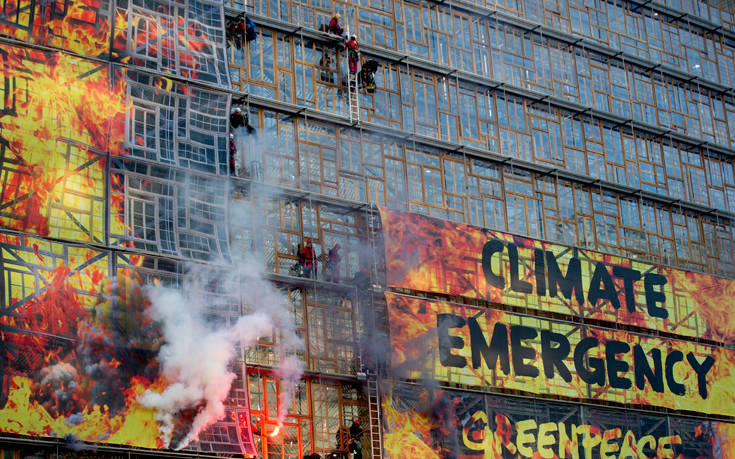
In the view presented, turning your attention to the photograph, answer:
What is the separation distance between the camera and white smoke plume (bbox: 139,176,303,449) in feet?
82.8

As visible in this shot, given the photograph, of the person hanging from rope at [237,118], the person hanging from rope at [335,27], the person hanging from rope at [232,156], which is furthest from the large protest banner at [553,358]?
the person hanging from rope at [335,27]

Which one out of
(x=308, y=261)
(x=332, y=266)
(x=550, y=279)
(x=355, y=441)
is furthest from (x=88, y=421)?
(x=550, y=279)

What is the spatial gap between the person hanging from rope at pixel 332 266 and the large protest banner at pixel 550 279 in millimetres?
1291

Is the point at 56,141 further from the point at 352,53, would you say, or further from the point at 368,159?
the point at 352,53

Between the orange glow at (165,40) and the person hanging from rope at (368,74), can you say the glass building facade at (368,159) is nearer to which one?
the orange glow at (165,40)

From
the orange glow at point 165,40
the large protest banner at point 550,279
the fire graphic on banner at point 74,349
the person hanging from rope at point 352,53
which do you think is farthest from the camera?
the person hanging from rope at point 352,53

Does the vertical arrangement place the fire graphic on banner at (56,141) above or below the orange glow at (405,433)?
above

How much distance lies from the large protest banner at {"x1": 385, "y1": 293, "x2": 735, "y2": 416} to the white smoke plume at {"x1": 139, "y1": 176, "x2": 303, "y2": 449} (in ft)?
13.3

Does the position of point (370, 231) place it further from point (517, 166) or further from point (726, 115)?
point (726, 115)

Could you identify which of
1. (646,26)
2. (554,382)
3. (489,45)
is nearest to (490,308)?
(554,382)

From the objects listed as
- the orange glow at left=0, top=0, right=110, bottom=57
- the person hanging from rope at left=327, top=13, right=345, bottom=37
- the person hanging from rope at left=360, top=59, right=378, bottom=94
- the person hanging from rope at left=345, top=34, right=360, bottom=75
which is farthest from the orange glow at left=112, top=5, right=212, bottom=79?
the person hanging from rope at left=360, top=59, right=378, bottom=94

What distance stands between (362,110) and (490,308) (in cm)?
648

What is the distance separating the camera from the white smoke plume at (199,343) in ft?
82.8

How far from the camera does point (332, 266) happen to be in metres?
29.7
